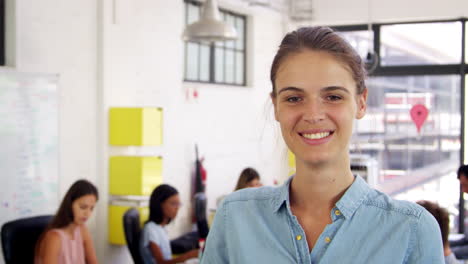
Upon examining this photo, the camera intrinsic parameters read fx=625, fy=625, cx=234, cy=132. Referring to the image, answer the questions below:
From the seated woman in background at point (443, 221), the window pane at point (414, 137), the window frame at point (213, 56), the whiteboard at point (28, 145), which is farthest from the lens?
the window pane at point (414, 137)

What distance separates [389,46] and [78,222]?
5.02 metres

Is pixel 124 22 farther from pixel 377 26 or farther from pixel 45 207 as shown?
pixel 377 26

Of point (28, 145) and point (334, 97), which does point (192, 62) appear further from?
point (334, 97)

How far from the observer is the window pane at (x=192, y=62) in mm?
6305

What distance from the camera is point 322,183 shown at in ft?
3.65

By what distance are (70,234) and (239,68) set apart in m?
3.93

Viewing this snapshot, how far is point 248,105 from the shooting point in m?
7.32

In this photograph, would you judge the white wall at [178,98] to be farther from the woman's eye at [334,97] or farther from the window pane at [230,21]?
the woman's eye at [334,97]

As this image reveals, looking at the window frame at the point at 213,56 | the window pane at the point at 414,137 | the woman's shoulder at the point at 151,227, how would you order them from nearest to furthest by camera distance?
the woman's shoulder at the point at 151,227
the window frame at the point at 213,56
the window pane at the point at 414,137

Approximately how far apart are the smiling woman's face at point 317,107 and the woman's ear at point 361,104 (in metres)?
0.03

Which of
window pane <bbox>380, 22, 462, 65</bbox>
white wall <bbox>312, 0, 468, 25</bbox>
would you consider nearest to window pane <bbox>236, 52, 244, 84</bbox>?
white wall <bbox>312, 0, 468, 25</bbox>

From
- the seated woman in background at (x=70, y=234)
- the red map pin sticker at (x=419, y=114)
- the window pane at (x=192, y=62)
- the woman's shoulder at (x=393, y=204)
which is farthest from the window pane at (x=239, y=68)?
the woman's shoulder at (x=393, y=204)

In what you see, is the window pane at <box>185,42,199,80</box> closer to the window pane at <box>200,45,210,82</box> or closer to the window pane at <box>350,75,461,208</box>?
the window pane at <box>200,45,210,82</box>

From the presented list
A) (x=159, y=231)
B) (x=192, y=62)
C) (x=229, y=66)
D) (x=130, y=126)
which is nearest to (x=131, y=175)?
(x=130, y=126)
